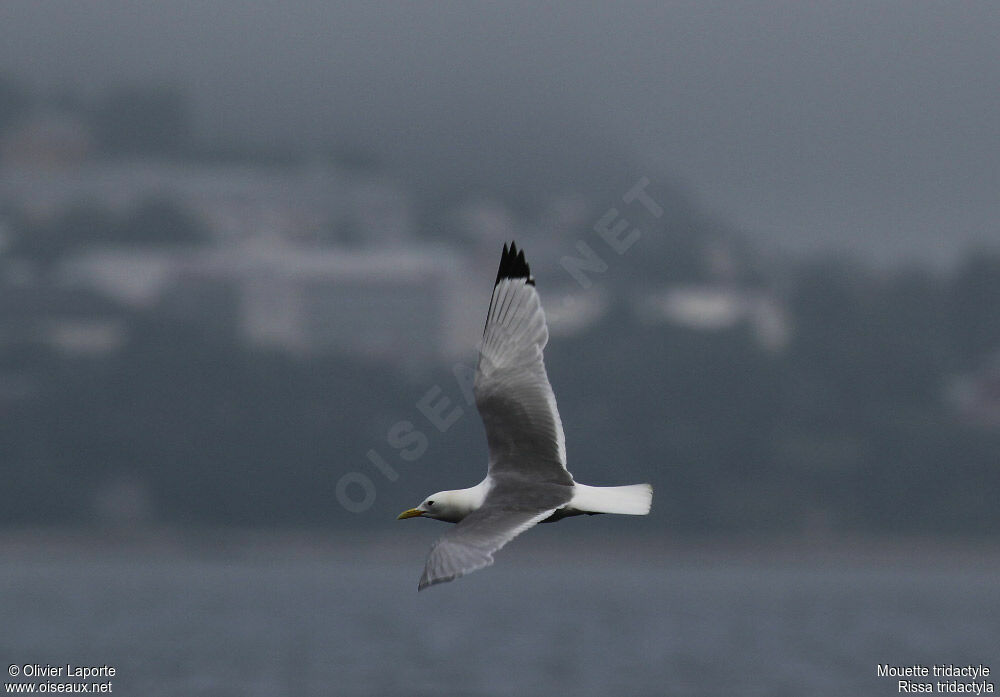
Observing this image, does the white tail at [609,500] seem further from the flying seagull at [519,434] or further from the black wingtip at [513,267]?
the black wingtip at [513,267]

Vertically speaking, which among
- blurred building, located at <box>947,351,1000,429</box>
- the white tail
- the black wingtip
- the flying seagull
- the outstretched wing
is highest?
blurred building, located at <box>947,351,1000,429</box>

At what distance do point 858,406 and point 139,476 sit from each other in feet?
126

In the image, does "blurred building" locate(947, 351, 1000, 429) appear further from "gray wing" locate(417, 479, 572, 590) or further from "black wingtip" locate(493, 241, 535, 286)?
"gray wing" locate(417, 479, 572, 590)

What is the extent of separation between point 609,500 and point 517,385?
1325 millimetres

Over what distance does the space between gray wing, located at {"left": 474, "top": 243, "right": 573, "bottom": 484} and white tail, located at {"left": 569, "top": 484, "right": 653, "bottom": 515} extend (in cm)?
43

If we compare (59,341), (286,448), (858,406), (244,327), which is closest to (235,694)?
(286,448)

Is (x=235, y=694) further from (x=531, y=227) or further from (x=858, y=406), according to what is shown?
(x=531, y=227)

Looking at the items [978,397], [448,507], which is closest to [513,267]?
[448,507]

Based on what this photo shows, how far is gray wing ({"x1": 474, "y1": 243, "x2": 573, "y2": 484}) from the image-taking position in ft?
55.5

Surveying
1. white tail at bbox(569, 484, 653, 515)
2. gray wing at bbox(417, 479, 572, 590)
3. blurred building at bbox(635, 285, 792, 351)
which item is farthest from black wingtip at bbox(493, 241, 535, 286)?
blurred building at bbox(635, 285, 792, 351)

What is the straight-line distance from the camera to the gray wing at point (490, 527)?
592 inches

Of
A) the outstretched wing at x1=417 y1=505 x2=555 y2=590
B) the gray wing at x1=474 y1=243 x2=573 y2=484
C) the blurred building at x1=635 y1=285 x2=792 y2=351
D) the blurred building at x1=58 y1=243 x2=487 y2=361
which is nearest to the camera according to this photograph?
the outstretched wing at x1=417 y1=505 x2=555 y2=590

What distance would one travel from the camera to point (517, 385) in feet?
56.2

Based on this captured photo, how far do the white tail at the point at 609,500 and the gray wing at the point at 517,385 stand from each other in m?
0.43
